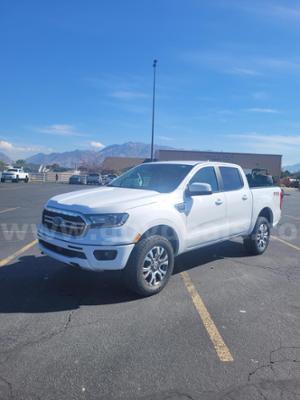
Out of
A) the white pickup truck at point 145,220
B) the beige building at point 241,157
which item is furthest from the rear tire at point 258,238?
the beige building at point 241,157

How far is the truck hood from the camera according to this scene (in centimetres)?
465

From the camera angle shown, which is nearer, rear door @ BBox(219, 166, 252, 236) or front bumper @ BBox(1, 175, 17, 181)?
rear door @ BBox(219, 166, 252, 236)

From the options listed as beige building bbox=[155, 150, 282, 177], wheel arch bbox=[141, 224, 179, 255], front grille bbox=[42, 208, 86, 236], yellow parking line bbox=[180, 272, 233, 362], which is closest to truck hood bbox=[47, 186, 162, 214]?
front grille bbox=[42, 208, 86, 236]

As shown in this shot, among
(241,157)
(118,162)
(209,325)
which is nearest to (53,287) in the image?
(209,325)

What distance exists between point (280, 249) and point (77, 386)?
253 inches

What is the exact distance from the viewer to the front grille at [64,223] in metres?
4.64

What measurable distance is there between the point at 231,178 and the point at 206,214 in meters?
1.39

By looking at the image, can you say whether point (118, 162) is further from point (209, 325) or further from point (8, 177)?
point (209, 325)

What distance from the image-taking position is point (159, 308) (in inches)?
180

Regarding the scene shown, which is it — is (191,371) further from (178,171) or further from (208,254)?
(208,254)

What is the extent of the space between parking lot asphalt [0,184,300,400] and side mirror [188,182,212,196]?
1.41 m

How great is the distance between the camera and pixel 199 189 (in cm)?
541

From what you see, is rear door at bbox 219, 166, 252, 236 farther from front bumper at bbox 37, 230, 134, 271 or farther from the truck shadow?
front bumper at bbox 37, 230, 134, 271

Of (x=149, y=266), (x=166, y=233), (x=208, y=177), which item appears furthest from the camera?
(x=208, y=177)
